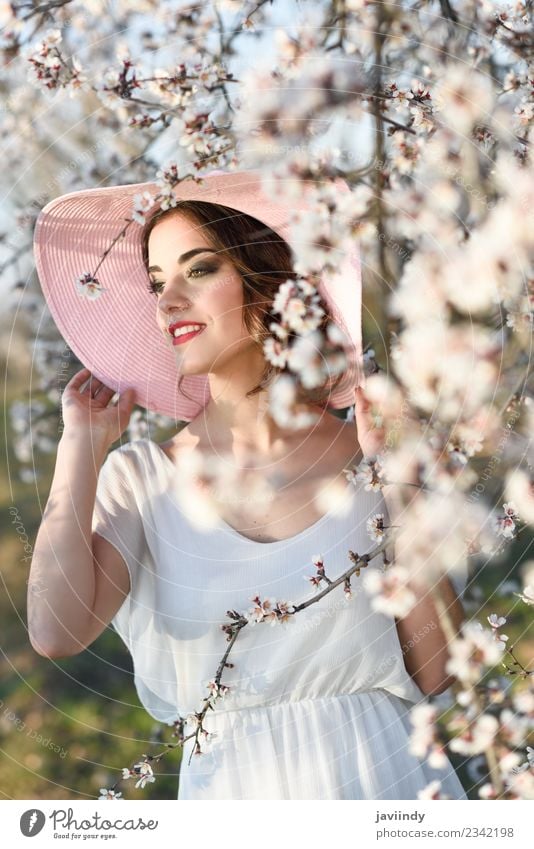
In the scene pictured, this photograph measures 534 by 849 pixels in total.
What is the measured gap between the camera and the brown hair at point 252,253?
88 cm

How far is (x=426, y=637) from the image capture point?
2.99 ft

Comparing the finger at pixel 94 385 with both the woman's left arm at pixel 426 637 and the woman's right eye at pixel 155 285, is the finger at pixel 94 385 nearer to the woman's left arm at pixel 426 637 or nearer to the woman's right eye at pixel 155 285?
the woman's right eye at pixel 155 285

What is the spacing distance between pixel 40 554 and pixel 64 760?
24.1 inches

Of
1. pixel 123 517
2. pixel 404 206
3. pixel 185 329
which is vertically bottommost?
pixel 123 517

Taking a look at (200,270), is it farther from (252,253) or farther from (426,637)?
(426,637)

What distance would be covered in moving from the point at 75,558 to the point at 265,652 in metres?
0.20

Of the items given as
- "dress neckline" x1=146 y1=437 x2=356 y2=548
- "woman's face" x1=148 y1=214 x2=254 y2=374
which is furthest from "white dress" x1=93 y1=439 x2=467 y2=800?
"woman's face" x1=148 y1=214 x2=254 y2=374

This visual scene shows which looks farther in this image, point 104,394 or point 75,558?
point 104,394

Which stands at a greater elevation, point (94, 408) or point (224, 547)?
point (94, 408)

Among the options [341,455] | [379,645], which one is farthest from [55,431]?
[379,645]

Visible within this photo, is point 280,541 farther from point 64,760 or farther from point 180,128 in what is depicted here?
point 64,760

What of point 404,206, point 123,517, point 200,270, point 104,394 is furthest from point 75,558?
point 404,206

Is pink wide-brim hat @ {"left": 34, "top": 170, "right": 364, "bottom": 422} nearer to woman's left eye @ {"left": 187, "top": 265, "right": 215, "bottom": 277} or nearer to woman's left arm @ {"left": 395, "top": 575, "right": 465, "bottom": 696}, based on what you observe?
woman's left eye @ {"left": 187, "top": 265, "right": 215, "bottom": 277}

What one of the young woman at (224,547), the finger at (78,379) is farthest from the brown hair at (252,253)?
the finger at (78,379)
